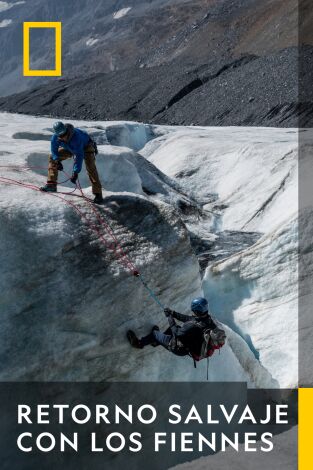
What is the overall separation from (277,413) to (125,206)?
4.28 metres

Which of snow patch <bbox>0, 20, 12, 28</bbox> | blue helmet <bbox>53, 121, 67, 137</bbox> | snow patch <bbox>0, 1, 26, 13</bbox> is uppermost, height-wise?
snow patch <bbox>0, 1, 26, 13</bbox>

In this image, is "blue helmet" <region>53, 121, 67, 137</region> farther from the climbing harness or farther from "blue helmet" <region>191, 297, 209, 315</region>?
"blue helmet" <region>191, 297, 209, 315</region>

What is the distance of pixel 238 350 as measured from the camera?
10.4m

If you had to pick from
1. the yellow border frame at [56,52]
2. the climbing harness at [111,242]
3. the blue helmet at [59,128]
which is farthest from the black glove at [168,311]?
the yellow border frame at [56,52]

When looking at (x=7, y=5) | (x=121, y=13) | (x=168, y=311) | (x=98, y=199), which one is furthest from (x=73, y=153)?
(x=7, y=5)

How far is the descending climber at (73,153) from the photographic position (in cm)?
927

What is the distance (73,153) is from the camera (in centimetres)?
947

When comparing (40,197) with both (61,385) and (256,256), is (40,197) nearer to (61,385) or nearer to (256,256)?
(61,385)

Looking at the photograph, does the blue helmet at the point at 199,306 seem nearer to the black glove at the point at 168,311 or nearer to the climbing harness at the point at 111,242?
the black glove at the point at 168,311

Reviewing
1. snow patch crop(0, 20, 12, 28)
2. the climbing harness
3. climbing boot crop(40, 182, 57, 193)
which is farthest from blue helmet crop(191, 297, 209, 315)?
snow patch crop(0, 20, 12, 28)

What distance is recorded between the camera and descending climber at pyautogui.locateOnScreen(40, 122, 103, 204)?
9273 millimetres

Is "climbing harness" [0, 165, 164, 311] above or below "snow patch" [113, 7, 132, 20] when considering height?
below

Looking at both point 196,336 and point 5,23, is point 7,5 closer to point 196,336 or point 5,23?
point 5,23

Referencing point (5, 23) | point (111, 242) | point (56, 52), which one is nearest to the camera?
point (111, 242)
